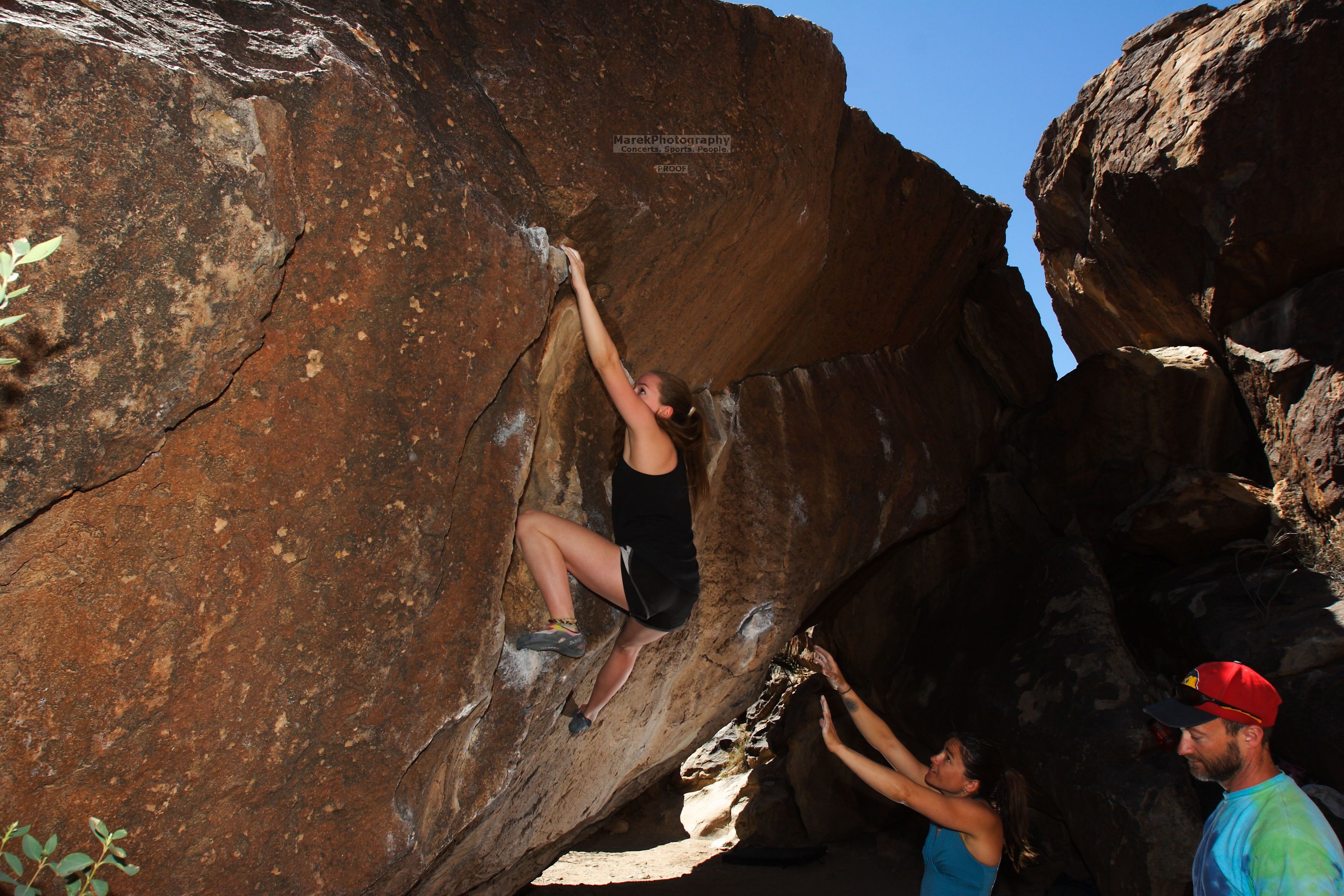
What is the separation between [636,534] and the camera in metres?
3.13

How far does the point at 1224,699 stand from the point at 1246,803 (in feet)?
0.91

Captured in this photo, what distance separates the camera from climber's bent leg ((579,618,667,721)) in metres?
3.60

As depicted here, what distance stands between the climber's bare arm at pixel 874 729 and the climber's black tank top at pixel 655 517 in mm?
877

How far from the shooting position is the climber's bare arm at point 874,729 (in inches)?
139

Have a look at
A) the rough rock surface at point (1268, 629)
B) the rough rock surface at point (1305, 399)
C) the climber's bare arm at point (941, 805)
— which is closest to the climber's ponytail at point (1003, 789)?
the climber's bare arm at point (941, 805)

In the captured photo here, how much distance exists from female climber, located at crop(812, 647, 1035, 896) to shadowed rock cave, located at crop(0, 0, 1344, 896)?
1.19m

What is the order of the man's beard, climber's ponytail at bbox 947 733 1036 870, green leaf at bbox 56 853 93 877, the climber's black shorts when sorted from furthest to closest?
climber's ponytail at bbox 947 733 1036 870
the climber's black shorts
the man's beard
green leaf at bbox 56 853 93 877

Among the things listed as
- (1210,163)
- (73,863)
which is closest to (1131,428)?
(1210,163)

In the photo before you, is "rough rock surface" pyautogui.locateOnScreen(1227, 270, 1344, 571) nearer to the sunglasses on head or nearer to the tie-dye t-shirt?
the sunglasses on head

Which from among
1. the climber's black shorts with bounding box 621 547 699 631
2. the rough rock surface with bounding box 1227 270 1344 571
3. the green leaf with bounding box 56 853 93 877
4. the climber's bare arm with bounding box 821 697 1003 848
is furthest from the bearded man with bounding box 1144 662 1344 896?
the rough rock surface with bounding box 1227 270 1344 571

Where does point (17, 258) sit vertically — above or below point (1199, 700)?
above

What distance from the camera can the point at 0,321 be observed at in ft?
3.08

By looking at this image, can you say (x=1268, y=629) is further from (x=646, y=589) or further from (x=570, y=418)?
(x=570, y=418)

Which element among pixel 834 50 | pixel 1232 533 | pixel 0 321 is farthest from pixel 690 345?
pixel 1232 533
